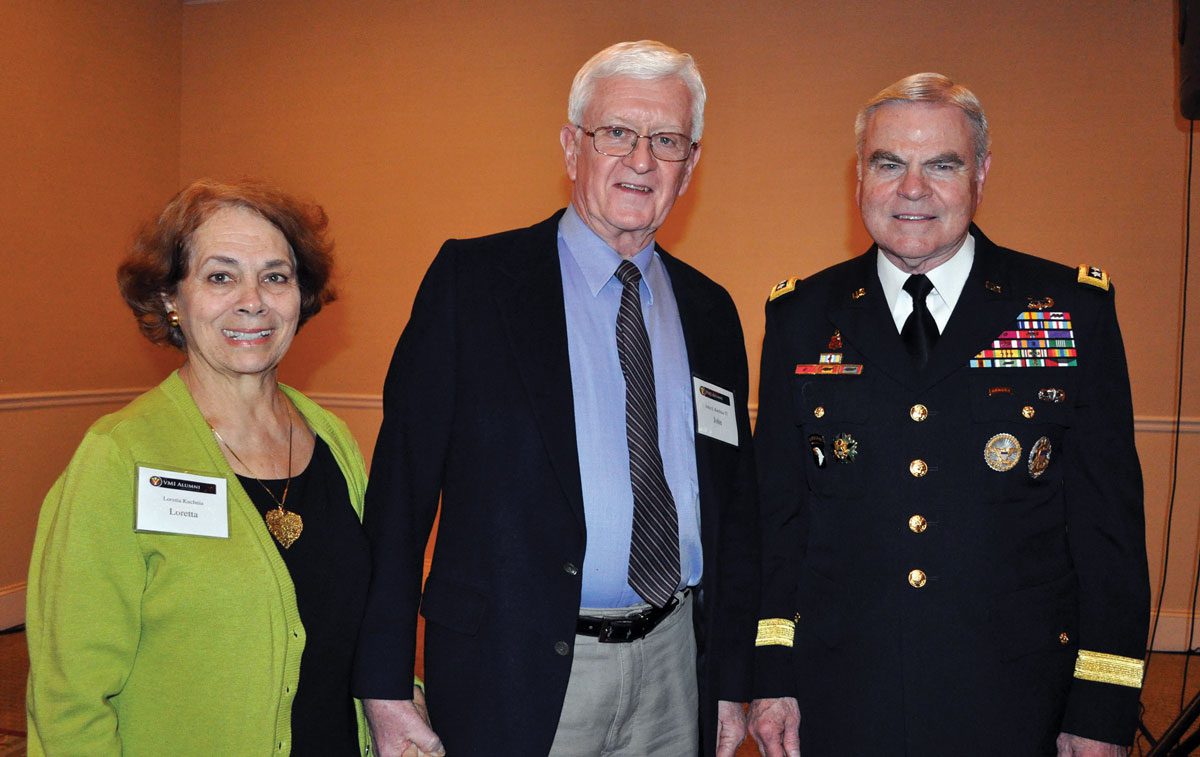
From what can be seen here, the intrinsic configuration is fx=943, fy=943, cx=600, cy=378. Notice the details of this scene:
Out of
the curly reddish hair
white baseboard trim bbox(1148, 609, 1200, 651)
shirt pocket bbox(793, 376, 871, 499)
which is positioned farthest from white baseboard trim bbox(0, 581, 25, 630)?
white baseboard trim bbox(1148, 609, 1200, 651)

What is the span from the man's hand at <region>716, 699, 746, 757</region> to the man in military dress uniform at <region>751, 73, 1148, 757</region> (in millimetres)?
45

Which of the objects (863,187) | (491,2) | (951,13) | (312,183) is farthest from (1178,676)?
(312,183)

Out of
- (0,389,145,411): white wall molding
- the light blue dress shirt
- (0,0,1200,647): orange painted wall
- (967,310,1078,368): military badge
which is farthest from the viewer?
(0,389,145,411): white wall molding

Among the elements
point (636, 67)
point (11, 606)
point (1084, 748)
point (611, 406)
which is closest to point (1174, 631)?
point (1084, 748)

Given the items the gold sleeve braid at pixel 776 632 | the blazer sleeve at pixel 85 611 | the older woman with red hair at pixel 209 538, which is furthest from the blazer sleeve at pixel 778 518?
the blazer sleeve at pixel 85 611

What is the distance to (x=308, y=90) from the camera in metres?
6.47

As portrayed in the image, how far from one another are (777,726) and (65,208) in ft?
17.7

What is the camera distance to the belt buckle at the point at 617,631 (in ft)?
5.90

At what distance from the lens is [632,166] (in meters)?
1.96

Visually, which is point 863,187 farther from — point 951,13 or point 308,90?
point 308,90

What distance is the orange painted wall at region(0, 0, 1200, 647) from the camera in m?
5.19

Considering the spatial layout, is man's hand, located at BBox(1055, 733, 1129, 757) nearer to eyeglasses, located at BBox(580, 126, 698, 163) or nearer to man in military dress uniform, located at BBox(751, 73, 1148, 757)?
man in military dress uniform, located at BBox(751, 73, 1148, 757)

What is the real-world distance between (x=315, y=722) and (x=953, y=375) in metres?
1.42

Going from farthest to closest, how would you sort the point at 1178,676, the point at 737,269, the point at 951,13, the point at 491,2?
1. the point at 491,2
2. the point at 737,269
3. the point at 951,13
4. the point at 1178,676
